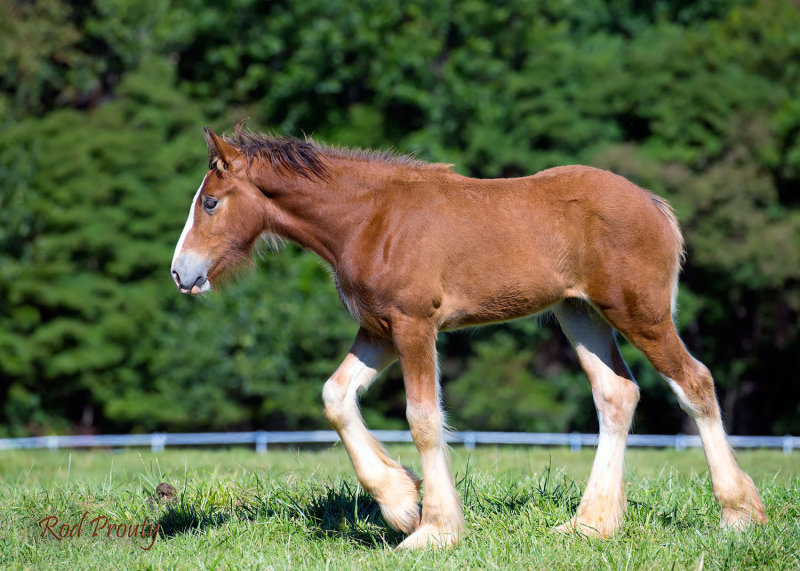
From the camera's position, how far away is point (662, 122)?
26.8 meters

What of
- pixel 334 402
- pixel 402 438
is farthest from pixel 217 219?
pixel 402 438

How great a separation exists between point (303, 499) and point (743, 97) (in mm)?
22824

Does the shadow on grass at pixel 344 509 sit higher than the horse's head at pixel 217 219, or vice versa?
the horse's head at pixel 217 219

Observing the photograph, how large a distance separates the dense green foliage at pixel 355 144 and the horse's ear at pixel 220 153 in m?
19.7

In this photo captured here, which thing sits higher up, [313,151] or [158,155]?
[313,151]

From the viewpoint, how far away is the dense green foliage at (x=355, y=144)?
25.4 m

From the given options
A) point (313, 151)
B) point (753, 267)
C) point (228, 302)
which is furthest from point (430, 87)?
point (313, 151)

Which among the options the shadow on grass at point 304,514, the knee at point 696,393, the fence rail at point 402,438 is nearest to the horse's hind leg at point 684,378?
the knee at point 696,393

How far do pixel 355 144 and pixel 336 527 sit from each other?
21.4 metres

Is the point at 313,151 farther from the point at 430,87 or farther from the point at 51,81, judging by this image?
the point at 51,81

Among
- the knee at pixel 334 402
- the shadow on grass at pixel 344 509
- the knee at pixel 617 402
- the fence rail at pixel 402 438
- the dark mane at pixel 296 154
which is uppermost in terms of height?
the dark mane at pixel 296 154

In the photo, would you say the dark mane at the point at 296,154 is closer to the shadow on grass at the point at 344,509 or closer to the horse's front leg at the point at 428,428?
the horse's front leg at the point at 428,428

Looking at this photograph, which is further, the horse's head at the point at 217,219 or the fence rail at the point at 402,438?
the fence rail at the point at 402,438
